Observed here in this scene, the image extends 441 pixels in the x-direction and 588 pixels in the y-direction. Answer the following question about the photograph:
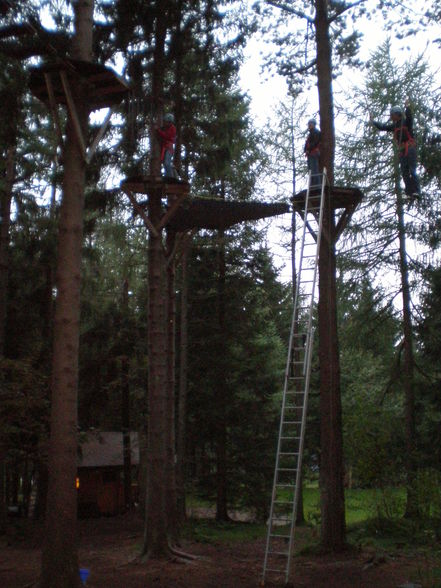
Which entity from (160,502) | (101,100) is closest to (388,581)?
(160,502)

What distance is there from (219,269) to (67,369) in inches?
641

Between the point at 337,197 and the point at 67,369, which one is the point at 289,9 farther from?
the point at 67,369

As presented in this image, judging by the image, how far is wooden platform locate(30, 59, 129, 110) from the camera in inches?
352

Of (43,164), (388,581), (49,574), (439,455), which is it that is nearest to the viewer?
(49,574)

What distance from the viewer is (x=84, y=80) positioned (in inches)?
365

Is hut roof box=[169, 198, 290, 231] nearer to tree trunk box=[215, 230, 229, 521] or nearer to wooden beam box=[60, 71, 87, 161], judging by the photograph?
wooden beam box=[60, 71, 87, 161]

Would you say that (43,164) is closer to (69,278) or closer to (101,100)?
(101,100)

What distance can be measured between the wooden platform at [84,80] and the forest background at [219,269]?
0.90 ft

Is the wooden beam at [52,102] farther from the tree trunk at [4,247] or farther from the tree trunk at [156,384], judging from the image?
the tree trunk at [4,247]

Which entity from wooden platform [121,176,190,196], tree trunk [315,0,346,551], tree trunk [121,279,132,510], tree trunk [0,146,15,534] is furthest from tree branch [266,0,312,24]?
tree trunk [121,279,132,510]

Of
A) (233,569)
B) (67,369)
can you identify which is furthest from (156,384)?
(67,369)

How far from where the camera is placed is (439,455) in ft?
61.9

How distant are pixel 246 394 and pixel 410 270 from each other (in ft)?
27.1

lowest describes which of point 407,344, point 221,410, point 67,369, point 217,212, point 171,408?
point 221,410
